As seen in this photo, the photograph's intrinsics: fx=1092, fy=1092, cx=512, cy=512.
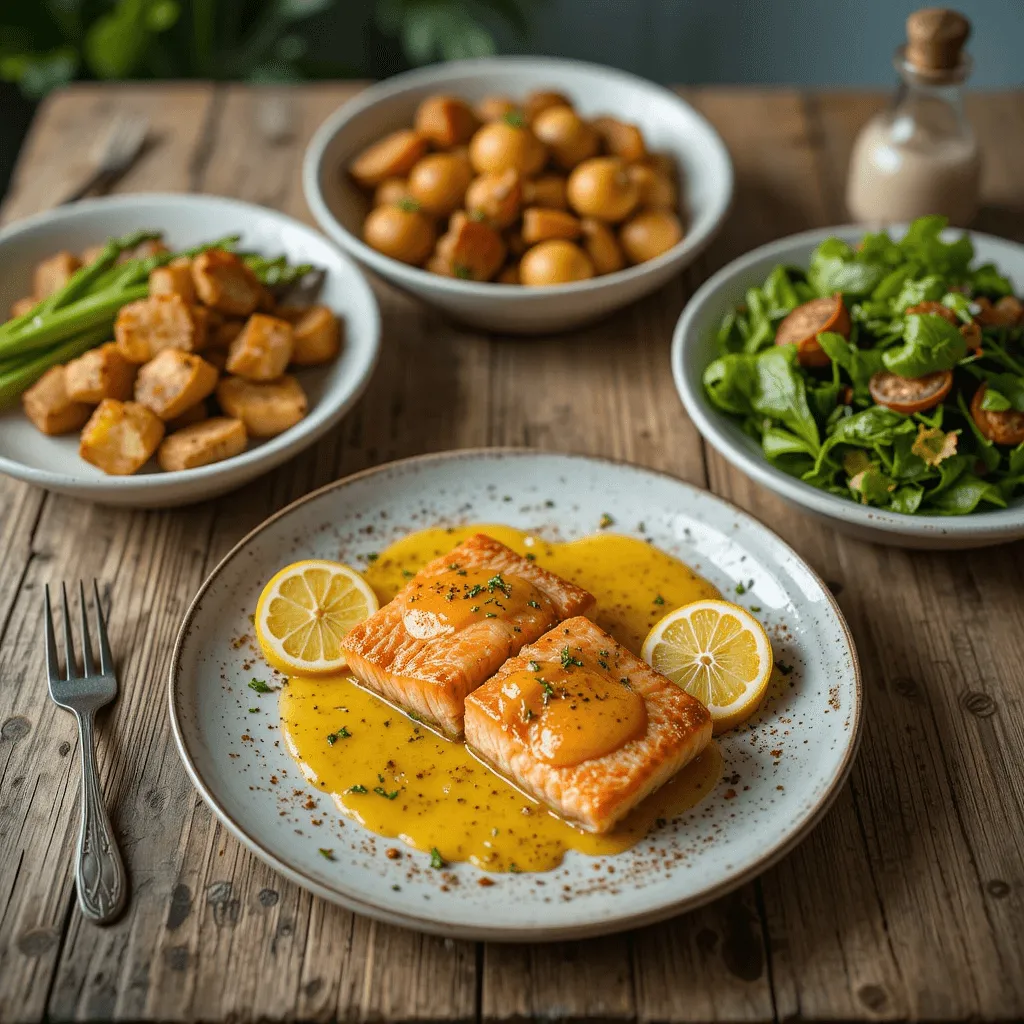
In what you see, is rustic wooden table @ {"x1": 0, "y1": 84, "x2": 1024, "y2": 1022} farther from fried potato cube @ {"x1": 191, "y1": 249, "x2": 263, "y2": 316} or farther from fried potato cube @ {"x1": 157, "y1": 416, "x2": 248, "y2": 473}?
fried potato cube @ {"x1": 191, "y1": 249, "x2": 263, "y2": 316}

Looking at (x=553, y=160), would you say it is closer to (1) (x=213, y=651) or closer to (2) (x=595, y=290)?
(2) (x=595, y=290)

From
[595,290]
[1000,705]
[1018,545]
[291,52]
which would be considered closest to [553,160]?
[595,290]

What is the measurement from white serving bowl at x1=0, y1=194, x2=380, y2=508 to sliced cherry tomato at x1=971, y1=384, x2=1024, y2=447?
1.73 meters

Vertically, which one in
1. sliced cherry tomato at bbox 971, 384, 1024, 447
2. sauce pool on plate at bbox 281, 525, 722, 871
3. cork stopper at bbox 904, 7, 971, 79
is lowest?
sauce pool on plate at bbox 281, 525, 722, 871

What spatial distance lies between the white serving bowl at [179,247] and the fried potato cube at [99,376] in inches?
6.4

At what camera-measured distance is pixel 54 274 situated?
3.60 metres

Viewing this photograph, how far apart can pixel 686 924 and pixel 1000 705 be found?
3.37 ft

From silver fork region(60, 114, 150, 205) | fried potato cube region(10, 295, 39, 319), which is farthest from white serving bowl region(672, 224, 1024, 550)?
silver fork region(60, 114, 150, 205)

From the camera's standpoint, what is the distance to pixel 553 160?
12.9ft

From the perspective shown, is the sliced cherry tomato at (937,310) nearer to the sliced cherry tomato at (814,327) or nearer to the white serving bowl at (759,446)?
the sliced cherry tomato at (814,327)

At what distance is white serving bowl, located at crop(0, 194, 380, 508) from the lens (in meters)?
2.95

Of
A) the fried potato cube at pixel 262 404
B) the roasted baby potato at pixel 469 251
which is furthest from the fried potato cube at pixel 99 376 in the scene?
the roasted baby potato at pixel 469 251

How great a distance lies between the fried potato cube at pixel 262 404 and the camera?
3.19 meters

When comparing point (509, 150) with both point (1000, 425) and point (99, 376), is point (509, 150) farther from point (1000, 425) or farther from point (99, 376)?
point (1000, 425)
